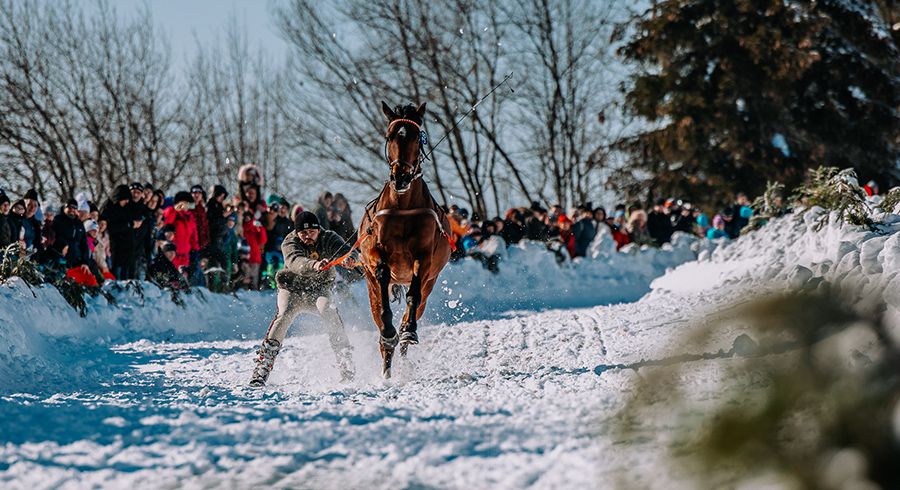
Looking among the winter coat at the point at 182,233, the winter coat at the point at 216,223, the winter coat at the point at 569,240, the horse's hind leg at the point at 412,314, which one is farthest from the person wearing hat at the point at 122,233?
the winter coat at the point at 569,240

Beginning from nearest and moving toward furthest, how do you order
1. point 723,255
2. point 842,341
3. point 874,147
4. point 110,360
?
point 842,341
point 110,360
point 723,255
point 874,147

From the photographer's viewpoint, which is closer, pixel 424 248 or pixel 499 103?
pixel 424 248

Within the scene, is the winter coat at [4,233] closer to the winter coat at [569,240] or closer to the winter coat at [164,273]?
the winter coat at [164,273]

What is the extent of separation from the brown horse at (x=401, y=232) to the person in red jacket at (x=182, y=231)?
692 cm

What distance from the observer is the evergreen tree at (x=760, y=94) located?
2619 centimetres

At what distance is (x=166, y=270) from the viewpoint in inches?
556

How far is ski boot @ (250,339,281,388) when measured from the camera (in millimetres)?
7461

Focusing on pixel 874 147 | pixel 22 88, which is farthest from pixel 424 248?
pixel 874 147

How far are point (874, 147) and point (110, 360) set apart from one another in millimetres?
24068

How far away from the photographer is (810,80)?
27.0 m

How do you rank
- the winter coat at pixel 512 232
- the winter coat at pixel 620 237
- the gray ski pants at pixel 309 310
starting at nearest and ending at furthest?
1. the gray ski pants at pixel 309 310
2. the winter coat at pixel 512 232
3. the winter coat at pixel 620 237

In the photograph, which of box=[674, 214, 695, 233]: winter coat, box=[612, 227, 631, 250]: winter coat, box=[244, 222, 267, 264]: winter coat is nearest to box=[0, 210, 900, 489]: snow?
box=[244, 222, 267, 264]: winter coat

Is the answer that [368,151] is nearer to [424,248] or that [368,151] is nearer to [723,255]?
[723,255]

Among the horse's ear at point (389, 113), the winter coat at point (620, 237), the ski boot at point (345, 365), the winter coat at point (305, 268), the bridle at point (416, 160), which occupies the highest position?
the horse's ear at point (389, 113)
